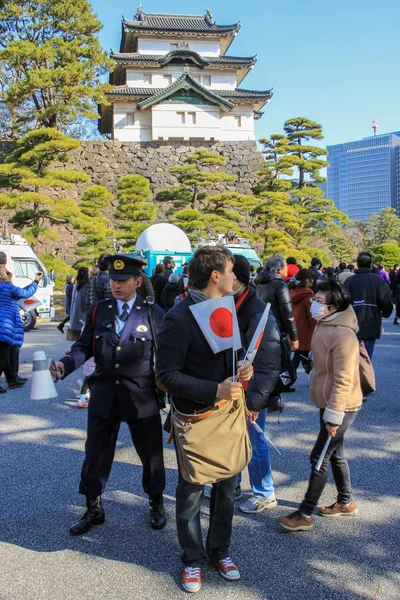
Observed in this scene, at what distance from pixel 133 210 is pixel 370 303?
20063mm

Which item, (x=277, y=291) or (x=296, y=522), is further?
(x=277, y=291)

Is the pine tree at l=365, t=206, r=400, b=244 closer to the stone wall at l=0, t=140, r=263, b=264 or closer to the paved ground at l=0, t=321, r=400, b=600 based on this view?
the stone wall at l=0, t=140, r=263, b=264

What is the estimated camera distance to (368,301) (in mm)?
6801

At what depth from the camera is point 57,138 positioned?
69.7 feet

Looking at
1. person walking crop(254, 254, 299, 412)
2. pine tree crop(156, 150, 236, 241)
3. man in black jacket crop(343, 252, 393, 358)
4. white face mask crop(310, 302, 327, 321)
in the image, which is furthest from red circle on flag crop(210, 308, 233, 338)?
pine tree crop(156, 150, 236, 241)

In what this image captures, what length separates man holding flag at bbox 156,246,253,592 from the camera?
8.61 feet

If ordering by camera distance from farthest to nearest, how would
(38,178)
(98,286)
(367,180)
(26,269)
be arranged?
(367,180), (38,178), (26,269), (98,286)

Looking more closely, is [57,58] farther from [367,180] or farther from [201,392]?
[367,180]

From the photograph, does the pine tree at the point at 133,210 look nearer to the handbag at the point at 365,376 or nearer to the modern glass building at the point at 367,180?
the handbag at the point at 365,376

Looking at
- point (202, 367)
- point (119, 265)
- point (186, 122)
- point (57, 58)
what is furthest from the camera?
point (186, 122)

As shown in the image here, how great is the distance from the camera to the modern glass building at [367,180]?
429 ft

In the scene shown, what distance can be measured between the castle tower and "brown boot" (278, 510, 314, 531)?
34.8 m

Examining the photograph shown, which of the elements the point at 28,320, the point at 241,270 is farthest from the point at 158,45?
the point at 241,270

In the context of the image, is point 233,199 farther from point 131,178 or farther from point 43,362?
point 43,362
